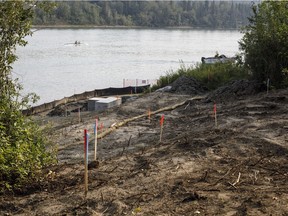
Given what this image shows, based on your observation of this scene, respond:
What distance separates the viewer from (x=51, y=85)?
42594mm

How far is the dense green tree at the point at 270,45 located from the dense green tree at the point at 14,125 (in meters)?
12.8

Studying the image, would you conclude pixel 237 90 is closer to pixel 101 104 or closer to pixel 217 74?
pixel 217 74

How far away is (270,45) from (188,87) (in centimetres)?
598

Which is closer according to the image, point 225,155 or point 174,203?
point 174,203

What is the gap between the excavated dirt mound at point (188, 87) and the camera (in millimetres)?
26344

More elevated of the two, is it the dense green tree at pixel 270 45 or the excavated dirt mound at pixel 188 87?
the dense green tree at pixel 270 45

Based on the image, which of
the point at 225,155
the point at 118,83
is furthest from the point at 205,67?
the point at 225,155

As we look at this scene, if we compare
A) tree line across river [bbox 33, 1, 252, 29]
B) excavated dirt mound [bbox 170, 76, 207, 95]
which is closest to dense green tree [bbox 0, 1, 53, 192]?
excavated dirt mound [bbox 170, 76, 207, 95]

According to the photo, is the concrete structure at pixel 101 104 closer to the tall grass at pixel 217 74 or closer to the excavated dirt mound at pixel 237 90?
the tall grass at pixel 217 74

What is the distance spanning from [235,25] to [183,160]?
14942 centimetres

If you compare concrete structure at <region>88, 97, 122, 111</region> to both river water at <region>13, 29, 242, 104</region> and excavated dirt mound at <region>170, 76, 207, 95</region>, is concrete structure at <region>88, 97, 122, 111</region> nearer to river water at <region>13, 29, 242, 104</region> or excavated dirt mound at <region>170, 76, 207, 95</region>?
excavated dirt mound at <region>170, 76, 207, 95</region>

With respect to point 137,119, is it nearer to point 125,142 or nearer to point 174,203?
point 125,142

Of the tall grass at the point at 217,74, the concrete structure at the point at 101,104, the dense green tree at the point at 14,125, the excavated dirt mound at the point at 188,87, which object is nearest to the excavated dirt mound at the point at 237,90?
the tall grass at the point at 217,74

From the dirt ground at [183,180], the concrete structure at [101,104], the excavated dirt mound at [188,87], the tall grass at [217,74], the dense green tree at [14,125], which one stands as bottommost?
the concrete structure at [101,104]
